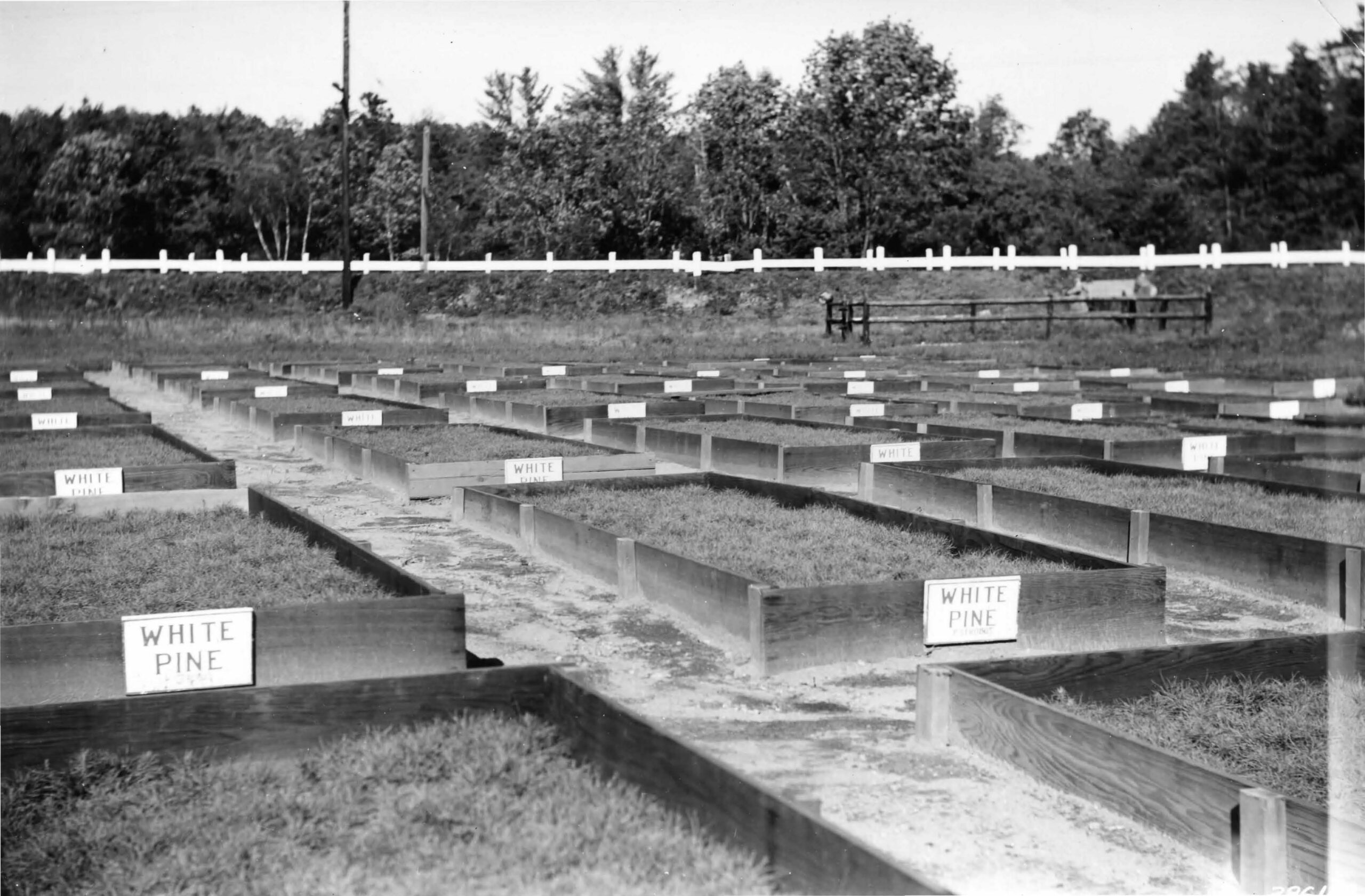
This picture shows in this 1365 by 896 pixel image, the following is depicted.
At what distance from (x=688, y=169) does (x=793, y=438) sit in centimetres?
3479

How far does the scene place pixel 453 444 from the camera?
13.1 metres

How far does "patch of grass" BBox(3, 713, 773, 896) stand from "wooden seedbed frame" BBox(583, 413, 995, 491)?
706 centimetres

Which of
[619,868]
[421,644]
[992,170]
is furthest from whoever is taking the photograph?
[992,170]

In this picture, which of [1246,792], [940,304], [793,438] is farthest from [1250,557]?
[940,304]

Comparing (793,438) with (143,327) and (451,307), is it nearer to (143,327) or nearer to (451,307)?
(143,327)

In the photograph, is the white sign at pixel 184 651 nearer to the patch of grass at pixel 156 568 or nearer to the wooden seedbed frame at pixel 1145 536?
the patch of grass at pixel 156 568

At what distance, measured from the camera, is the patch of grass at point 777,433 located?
1292 centimetres

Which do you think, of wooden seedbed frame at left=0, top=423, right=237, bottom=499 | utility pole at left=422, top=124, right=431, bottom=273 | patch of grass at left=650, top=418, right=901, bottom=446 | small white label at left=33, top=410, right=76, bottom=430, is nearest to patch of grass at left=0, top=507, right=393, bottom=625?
wooden seedbed frame at left=0, top=423, right=237, bottom=499

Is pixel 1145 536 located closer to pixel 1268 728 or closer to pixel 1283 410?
pixel 1268 728

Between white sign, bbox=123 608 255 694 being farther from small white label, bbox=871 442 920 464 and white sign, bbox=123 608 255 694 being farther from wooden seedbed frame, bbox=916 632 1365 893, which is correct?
small white label, bbox=871 442 920 464

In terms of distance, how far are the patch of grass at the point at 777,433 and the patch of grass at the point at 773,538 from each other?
296cm

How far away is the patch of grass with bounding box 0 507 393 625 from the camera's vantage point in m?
6.49

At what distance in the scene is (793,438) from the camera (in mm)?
13461

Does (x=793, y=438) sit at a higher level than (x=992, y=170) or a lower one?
lower
